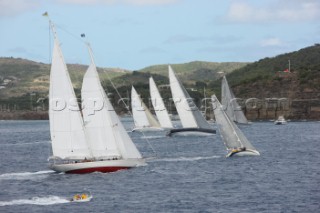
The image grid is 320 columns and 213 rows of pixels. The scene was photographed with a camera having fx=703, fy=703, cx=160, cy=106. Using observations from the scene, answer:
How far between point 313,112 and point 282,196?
369 ft

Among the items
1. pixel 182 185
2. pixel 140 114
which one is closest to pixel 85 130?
pixel 182 185

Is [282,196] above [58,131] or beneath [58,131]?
beneath

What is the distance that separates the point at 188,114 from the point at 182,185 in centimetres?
4475

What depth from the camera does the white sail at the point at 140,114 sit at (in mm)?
114062

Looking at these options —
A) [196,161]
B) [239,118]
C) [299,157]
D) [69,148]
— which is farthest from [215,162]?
[239,118]

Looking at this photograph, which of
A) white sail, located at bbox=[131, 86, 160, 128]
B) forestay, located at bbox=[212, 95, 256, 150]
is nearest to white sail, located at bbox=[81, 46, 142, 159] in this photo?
forestay, located at bbox=[212, 95, 256, 150]

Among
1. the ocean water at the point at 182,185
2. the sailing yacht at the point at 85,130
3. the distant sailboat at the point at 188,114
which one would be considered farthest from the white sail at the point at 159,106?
the sailing yacht at the point at 85,130

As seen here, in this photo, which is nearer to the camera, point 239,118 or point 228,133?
point 228,133

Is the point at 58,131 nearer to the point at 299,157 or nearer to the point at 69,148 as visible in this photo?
the point at 69,148

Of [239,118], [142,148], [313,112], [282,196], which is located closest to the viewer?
[282,196]

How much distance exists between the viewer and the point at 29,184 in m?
49.5

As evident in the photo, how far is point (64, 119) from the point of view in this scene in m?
50.9

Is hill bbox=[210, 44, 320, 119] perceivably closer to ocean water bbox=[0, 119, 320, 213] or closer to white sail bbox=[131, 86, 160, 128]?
white sail bbox=[131, 86, 160, 128]

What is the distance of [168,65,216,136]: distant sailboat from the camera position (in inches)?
3597
